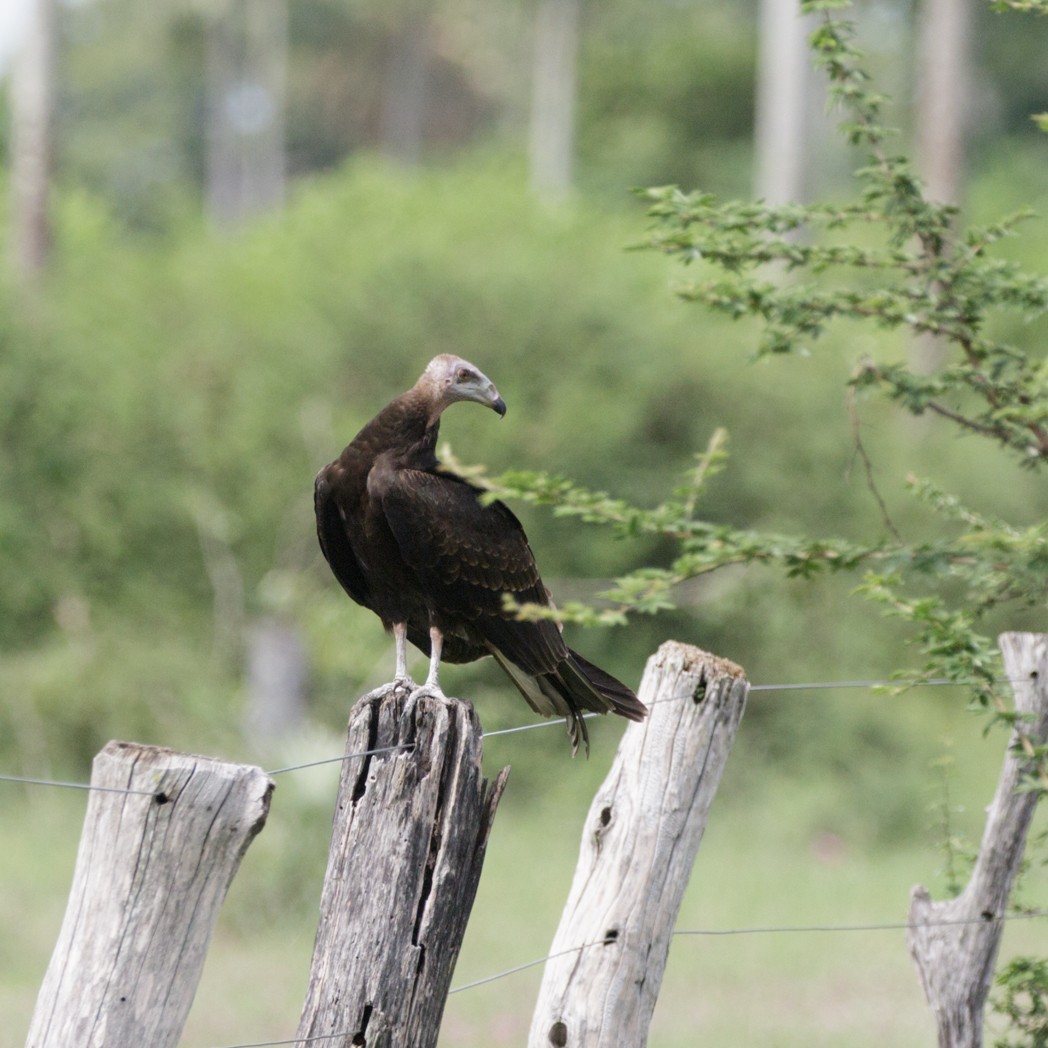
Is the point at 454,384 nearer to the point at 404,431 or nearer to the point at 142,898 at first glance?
the point at 404,431

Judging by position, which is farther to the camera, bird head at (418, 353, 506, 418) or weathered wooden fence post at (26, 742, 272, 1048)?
bird head at (418, 353, 506, 418)

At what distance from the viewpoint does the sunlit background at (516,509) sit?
27.8ft

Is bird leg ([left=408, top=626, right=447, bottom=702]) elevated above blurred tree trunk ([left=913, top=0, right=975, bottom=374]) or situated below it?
below

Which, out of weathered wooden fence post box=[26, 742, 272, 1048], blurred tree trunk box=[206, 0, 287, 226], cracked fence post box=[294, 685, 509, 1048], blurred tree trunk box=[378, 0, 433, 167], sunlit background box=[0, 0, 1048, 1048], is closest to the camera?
weathered wooden fence post box=[26, 742, 272, 1048]

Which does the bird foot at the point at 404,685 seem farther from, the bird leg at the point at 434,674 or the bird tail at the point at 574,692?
the bird tail at the point at 574,692

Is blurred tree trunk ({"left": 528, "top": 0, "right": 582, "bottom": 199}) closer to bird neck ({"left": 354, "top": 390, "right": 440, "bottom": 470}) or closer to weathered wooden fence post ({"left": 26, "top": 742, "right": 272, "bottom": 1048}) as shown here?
bird neck ({"left": 354, "top": 390, "right": 440, "bottom": 470})

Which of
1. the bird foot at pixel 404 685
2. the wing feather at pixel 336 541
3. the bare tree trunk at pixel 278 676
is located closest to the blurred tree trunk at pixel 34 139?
the bare tree trunk at pixel 278 676

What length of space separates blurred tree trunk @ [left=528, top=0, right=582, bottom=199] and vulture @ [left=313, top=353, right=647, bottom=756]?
27627mm

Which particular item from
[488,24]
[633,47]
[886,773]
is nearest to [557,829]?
[886,773]

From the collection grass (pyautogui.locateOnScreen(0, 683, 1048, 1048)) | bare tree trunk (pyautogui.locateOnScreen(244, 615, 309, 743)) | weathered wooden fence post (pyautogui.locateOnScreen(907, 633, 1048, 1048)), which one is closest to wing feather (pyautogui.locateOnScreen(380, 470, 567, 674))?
weathered wooden fence post (pyautogui.locateOnScreen(907, 633, 1048, 1048))

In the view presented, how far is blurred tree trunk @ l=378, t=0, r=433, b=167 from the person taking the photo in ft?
140

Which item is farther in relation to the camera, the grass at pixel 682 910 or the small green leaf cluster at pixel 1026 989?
the grass at pixel 682 910

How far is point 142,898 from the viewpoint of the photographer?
2.46 meters

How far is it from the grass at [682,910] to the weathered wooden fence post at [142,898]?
3295 mm
